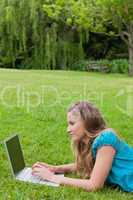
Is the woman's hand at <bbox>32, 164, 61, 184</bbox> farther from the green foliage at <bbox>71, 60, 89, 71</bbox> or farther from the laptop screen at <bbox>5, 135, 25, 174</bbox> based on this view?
the green foliage at <bbox>71, 60, 89, 71</bbox>

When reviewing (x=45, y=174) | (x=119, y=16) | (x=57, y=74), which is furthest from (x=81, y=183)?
(x=119, y=16)

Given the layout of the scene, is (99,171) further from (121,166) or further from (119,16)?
(119,16)

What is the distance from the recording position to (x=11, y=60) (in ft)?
93.8

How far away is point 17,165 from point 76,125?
69 cm

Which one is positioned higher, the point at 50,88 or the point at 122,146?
the point at 122,146

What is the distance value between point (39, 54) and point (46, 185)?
2320cm

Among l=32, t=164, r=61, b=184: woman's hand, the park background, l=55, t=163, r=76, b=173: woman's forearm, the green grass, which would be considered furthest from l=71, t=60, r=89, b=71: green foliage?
l=32, t=164, r=61, b=184: woman's hand

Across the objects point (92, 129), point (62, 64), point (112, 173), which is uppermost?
point (92, 129)

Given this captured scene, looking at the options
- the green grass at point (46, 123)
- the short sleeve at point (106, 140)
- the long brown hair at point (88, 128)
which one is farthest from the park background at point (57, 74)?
the short sleeve at point (106, 140)

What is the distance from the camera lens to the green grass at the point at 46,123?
168 inches

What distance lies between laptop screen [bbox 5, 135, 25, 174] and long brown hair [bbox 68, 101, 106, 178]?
506mm

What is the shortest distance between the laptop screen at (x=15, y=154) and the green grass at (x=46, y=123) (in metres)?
0.12

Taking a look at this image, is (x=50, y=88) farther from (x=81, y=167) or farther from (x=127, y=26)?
(x=127, y=26)

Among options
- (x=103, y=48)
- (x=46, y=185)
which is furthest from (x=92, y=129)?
(x=103, y=48)
